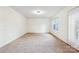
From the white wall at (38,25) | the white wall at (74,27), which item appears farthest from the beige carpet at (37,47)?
the white wall at (38,25)

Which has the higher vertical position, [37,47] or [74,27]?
[74,27]

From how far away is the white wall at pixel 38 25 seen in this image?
12.3 meters

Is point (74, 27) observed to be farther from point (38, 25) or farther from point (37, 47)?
point (38, 25)

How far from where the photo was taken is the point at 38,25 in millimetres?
12469

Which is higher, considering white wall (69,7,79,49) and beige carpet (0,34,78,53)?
white wall (69,7,79,49)

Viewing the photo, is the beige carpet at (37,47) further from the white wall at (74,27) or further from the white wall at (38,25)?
the white wall at (38,25)

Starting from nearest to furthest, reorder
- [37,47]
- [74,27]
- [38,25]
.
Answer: [37,47], [74,27], [38,25]

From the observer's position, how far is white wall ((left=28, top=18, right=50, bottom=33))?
40.5 feet

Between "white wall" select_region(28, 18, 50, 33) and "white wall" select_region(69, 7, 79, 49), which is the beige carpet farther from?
"white wall" select_region(28, 18, 50, 33)

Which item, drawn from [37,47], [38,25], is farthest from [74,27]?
[38,25]

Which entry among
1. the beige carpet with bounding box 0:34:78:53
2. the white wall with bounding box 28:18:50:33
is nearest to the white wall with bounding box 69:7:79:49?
the beige carpet with bounding box 0:34:78:53

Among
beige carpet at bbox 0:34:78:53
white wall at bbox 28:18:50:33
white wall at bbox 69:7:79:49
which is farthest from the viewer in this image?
white wall at bbox 28:18:50:33

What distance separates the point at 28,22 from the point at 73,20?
8196 mm
